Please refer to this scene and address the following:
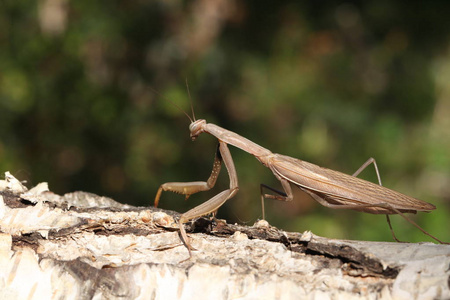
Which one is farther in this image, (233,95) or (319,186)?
(233,95)

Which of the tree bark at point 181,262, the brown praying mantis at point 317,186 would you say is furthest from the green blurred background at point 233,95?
the tree bark at point 181,262

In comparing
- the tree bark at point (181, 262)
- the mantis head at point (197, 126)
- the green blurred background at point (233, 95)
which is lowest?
the tree bark at point (181, 262)

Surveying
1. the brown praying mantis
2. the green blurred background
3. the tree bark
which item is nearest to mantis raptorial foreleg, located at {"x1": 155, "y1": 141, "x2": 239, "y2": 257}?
the brown praying mantis

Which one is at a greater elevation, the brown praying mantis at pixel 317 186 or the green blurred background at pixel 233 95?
the green blurred background at pixel 233 95

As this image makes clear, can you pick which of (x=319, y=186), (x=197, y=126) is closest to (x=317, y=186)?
(x=319, y=186)

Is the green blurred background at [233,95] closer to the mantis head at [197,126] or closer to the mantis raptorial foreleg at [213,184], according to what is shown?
the mantis head at [197,126]

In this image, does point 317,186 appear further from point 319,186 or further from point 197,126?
point 197,126
